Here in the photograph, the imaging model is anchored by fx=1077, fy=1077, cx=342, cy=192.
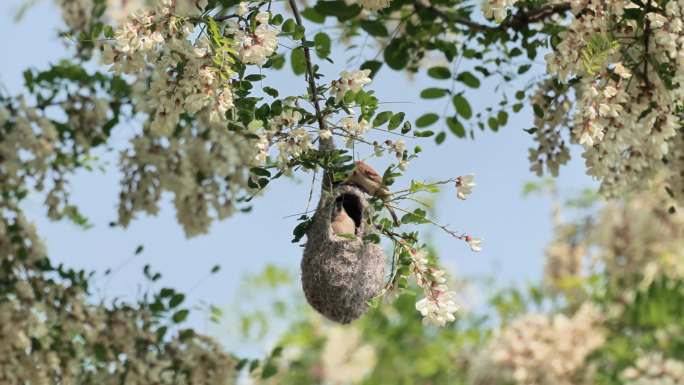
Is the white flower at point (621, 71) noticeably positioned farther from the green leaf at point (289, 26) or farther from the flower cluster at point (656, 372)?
the flower cluster at point (656, 372)

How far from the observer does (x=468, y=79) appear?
10.7 ft

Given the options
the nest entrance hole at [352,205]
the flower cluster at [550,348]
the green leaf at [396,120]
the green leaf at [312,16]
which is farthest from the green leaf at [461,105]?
the flower cluster at [550,348]

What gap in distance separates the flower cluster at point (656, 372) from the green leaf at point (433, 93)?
2.49m

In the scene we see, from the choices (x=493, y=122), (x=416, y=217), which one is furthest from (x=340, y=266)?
(x=493, y=122)

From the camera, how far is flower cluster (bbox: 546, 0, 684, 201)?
236 cm

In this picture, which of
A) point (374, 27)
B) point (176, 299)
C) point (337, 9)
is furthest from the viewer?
point (176, 299)

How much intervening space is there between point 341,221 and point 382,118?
32cm

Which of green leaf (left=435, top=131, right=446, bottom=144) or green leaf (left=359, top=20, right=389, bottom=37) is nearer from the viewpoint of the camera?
green leaf (left=359, top=20, right=389, bottom=37)

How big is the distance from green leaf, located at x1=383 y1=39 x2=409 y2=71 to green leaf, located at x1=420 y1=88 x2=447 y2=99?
0.11 m

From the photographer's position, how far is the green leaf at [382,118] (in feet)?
7.45

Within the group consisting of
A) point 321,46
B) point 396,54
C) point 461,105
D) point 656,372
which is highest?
point 321,46

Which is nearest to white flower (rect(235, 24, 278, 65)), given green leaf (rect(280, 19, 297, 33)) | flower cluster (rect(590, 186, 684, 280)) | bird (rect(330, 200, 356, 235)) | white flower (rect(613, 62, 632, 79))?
green leaf (rect(280, 19, 297, 33))

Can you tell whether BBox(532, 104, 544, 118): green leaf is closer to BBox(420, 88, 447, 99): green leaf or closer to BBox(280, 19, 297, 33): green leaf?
BBox(420, 88, 447, 99): green leaf

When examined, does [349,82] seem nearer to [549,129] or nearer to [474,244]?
[474,244]
